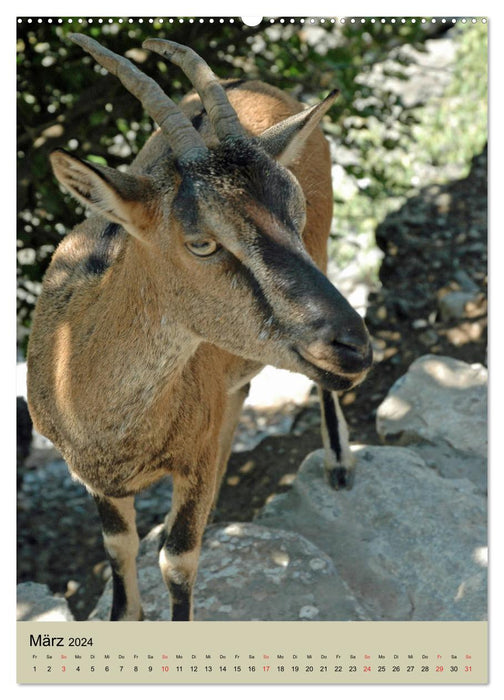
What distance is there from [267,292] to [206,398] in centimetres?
103

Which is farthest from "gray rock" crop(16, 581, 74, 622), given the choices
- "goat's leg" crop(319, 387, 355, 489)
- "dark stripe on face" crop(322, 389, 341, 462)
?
"dark stripe on face" crop(322, 389, 341, 462)

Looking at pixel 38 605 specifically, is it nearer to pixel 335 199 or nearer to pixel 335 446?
pixel 335 446

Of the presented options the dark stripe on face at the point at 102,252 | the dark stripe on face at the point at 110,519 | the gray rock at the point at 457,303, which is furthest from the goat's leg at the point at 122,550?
the gray rock at the point at 457,303

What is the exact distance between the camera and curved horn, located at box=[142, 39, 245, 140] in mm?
3455

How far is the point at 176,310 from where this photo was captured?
3.51 metres

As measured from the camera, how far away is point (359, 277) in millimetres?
8180

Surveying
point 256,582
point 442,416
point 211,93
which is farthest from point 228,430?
point 211,93

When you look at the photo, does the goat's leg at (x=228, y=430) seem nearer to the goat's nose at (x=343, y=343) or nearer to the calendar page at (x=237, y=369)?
the calendar page at (x=237, y=369)

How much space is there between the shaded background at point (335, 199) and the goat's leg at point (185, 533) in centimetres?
110

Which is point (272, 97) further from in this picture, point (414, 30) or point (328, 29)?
point (414, 30)

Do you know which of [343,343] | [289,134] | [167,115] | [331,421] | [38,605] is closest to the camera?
[343,343]

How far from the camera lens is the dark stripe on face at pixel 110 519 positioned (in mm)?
4525

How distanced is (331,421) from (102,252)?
2373 millimetres

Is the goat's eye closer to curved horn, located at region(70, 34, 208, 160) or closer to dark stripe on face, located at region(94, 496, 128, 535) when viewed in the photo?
curved horn, located at region(70, 34, 208, 160)
